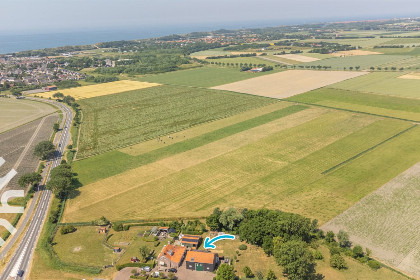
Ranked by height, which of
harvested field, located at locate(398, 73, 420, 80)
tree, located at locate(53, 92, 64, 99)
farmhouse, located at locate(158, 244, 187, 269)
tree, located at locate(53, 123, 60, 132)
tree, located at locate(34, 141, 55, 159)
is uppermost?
tree, located at locate(53, 92, 64, 99)

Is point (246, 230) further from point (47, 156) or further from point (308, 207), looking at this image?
point (47, 156)

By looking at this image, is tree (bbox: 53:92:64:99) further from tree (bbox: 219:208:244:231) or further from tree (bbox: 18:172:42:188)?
tree (bbox: 219:208:244:231)

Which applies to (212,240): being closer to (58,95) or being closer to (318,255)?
(318,255)

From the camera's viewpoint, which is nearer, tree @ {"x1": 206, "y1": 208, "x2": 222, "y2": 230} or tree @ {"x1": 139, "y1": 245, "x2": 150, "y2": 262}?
tree @ {"x1": 139, "y1": 245, "x2": 150, "y2": 262}

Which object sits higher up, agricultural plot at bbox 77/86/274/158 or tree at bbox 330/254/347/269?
agricultural plot at bbox 77/86/274/158

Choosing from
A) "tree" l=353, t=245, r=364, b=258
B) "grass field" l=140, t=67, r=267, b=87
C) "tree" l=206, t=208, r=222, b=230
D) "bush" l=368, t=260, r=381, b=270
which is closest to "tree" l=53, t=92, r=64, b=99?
"grass field" l=140, t=67, r=267, b=87

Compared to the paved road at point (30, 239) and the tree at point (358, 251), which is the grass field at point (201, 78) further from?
the tree at point (358, 251)
